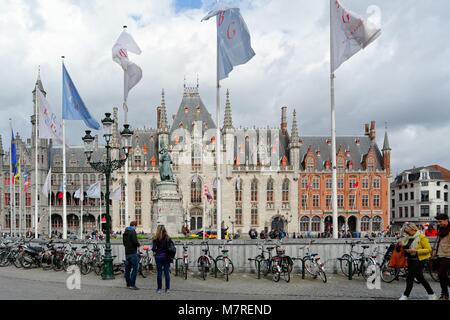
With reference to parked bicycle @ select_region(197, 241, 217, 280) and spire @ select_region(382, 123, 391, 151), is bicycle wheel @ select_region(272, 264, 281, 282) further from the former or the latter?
spire @ select_region(382, 123, 391, 151)

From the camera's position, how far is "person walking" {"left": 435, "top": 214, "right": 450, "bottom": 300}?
38.1 ft

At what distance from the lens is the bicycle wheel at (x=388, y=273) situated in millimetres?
15570

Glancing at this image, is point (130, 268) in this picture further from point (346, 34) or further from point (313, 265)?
point (346, 34)

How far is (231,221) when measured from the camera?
67.1 m

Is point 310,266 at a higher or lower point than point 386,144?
lower

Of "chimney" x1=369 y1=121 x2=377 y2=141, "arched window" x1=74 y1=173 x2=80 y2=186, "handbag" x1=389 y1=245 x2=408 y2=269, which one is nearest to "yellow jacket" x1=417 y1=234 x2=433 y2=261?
"handbag" x1=389 y1=245 x2=408 y2=269

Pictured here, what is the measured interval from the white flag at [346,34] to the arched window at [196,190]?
4881 cm

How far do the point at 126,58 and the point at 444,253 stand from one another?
1985 centimetres

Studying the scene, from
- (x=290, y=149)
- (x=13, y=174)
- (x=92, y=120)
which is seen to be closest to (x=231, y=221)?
(x=290, y=149)

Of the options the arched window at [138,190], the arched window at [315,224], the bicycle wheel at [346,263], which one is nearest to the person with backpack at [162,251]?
the bicycle wheel at [346,263]

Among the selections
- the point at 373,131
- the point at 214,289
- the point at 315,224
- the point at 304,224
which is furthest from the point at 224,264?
the point at 373,131

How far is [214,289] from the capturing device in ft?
48.2

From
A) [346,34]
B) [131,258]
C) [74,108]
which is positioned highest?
[346,34]

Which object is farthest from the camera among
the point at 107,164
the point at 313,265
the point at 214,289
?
the point at 107,164
